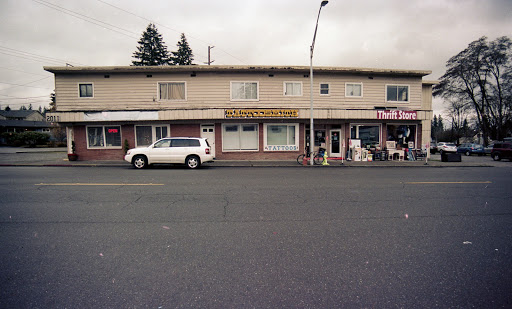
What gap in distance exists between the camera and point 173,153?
13188 millimetres

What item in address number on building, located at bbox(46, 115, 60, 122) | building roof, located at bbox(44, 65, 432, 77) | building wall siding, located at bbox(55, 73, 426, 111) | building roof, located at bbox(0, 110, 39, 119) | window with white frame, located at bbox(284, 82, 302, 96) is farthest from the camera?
building roof, located at bbox(0, 110, 39, 119)

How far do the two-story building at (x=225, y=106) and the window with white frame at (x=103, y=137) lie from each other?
73mm

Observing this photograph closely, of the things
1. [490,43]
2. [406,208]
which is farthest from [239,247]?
[490,43]

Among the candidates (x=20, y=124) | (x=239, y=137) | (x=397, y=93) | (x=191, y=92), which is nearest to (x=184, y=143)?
(x=239, y=137)

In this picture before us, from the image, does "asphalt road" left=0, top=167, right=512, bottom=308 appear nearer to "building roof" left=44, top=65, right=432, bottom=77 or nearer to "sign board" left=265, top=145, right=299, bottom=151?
"sign board" left=265, top=145, right=299, bottom=151

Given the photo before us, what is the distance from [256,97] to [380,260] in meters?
15.6

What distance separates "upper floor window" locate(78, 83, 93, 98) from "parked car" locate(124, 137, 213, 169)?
303 inches

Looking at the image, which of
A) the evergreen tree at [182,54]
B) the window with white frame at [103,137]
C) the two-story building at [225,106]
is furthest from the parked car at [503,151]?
the evergreen tree at [182,54]

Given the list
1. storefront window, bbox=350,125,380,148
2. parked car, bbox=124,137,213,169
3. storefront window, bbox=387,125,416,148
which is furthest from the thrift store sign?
storefront window, bbox=387,125,416,148

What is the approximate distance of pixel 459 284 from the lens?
Result: 264cm

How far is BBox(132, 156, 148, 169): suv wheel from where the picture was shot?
1302 cm

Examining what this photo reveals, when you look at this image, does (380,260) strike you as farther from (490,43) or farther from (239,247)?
(490,43)

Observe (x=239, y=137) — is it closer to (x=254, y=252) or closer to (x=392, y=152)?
(x=392, y=152)

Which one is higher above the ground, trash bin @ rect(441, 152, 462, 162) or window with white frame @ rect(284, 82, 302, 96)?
window with white frame @ rect(284, 82, 302, 96)
